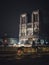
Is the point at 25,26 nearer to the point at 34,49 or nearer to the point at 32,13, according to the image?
the point at 32,13

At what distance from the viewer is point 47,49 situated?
174ft

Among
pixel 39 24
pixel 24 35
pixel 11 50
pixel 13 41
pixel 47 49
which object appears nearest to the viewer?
pixel 11 50

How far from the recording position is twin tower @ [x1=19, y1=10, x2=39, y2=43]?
519 ft

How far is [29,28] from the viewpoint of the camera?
16600 centimetres

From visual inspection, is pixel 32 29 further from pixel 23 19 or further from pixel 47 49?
pixel 47 49

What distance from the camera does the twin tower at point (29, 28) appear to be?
158250mm

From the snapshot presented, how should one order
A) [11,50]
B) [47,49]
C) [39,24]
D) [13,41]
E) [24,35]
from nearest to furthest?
[11,50]
[47,49]
[39,24]
[24,35]
[13,41]

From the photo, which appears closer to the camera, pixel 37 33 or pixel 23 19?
pixel 37 33

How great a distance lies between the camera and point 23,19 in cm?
17412

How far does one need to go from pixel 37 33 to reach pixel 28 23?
16.4m

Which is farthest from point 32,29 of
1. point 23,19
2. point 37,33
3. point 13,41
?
point 13,41

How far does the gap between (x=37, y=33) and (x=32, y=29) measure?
6340 millimetres

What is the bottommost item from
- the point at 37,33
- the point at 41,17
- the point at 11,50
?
the point at 11,50

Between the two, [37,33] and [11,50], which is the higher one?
[37,33]
